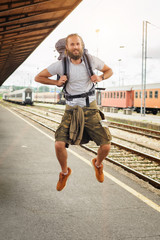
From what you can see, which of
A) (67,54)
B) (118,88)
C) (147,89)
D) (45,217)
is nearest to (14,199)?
(45,217)

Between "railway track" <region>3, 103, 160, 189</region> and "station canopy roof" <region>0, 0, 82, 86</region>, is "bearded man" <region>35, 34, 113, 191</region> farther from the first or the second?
"station canopy roof" <region>0, 0, 82, 86</region>

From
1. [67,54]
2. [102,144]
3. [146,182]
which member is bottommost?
[146,182]

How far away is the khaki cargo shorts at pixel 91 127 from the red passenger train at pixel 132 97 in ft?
99.3

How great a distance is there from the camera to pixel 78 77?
3068 millimetres

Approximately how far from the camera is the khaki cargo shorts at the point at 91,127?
3115 mm

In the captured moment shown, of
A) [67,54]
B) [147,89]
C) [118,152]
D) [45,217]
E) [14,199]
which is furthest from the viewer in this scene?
[147,89]

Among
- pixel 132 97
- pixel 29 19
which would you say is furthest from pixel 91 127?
pixel 132 97

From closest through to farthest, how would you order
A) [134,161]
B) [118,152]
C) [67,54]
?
[67,54] < [134,161] < [118,152]

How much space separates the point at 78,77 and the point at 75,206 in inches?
114

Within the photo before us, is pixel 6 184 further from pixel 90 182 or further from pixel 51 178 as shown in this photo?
pixel 90 182

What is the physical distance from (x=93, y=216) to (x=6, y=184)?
8.55 feet

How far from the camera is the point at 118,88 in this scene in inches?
1583

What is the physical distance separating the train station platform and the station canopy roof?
26.0 ft

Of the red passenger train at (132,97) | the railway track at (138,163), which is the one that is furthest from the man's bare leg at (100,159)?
the red passenger train at (132,97)
